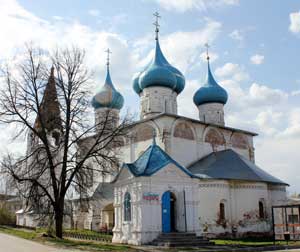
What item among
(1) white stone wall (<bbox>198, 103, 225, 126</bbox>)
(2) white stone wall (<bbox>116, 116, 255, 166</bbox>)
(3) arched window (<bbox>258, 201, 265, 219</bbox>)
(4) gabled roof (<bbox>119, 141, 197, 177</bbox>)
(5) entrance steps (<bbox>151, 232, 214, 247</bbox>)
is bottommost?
(5) entrance steps (<bbox>151, 232, 214, 247</bbox>)

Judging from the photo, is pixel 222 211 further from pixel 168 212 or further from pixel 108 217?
pixel 108 217

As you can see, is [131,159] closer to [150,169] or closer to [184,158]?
[184,158]

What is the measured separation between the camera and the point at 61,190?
21469 mm

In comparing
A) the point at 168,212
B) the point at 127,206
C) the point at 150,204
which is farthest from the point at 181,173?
the point at 127,206

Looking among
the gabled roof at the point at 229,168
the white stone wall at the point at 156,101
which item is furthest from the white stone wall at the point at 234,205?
the white stone wall at the point at 156,101

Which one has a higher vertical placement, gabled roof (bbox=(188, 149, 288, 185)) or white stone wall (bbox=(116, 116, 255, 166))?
white stone wall (bbox=(116, 116, 255, 166))

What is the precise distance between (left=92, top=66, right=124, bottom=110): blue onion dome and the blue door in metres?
18.2

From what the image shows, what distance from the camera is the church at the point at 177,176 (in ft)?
59.7

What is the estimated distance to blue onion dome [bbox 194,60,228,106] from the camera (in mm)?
34969

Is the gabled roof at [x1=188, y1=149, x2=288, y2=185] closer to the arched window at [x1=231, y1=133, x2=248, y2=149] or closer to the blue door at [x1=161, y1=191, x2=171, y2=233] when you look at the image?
the arched window at [x1=231, y1=133, x2=248, y2=149]

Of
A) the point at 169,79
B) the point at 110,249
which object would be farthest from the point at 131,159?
the point at 110,249

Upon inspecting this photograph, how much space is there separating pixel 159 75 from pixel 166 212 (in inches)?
605

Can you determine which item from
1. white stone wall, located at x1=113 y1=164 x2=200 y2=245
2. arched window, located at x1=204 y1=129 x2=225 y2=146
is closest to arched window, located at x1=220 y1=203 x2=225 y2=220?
arched window, located at x1=204 y1=129 x2=225 y2=146

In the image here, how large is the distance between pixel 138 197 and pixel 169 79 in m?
15.7
